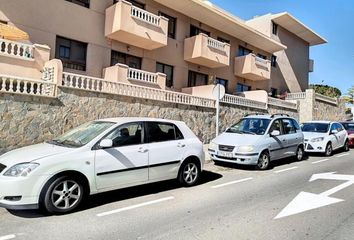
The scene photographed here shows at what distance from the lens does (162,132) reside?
7031mm

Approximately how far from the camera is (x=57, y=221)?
194 inches

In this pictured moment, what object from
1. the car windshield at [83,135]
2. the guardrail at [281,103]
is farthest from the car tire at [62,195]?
the guardrail at [281,103]

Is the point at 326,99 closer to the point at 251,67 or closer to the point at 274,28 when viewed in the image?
the point at 274,28

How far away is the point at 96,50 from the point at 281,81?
20658 mm

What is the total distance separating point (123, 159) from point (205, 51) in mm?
14011

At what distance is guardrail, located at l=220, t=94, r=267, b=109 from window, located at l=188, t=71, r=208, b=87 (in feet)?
10.9

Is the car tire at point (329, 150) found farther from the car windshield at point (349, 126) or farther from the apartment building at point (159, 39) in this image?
the apartment building at point (159, 39)

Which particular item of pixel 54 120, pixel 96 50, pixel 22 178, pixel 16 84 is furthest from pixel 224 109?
pixel 22 178

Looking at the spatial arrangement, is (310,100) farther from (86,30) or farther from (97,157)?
(97,157)

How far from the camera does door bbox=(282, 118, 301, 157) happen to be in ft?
36.3

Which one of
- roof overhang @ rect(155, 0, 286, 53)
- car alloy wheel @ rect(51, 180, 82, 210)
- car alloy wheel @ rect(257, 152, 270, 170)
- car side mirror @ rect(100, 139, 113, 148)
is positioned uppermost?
roof overhang @ rect(155, 0, 286, 53)

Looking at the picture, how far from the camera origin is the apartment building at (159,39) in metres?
13.5

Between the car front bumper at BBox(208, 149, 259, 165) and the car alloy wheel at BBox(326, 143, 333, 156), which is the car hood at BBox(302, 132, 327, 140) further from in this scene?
the car front bumper at BBox(208, 149, 259, 165)

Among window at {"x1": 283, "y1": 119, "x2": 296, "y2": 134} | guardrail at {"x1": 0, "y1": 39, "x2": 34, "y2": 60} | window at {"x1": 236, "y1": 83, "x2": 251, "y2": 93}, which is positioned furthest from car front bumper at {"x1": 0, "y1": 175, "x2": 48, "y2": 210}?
window at {"x1": 236, "y1": 83, "x2": 251, "y2": 93}
